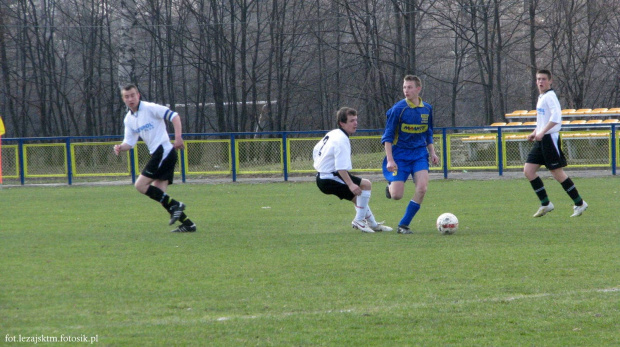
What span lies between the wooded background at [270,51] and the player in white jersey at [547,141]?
22.0 metres

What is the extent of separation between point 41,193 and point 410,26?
18.8m

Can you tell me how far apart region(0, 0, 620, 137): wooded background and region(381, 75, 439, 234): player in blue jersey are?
23.3 metres

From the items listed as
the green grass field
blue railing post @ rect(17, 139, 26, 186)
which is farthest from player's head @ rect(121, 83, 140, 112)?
blue railing post @ rect(17, 139, 26, 186)

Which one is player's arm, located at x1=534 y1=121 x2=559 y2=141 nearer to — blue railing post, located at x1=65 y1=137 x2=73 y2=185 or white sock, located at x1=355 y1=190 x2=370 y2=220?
white sock, located at x1=355 y1=190 x2=370 y2=220

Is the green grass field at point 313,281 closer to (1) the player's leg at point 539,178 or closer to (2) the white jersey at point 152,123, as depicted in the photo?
(1) the player's leg at point 539,178

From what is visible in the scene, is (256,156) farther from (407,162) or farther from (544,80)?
(407,162)

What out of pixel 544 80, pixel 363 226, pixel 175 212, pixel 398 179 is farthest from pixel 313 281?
pixel 544 80

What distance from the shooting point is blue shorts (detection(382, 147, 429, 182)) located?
8422 millimetres

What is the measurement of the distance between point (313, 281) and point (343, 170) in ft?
9.36

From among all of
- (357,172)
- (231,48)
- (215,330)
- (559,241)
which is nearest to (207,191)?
(357,172)

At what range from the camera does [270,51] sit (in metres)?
32.5

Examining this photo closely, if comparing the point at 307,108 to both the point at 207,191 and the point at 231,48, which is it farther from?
the point at 207,191

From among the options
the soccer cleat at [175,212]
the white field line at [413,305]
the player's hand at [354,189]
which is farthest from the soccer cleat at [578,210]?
the soccer cleat at [175,212]

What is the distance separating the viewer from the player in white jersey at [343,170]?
8.20 m
